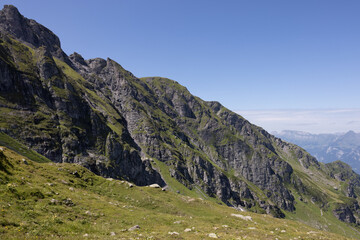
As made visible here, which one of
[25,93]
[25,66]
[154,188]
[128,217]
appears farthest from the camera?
Answer: [25,66]

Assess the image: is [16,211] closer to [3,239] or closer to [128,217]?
[3,239]

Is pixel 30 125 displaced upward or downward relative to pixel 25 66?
downward

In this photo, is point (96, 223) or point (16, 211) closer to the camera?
point (16, 211)

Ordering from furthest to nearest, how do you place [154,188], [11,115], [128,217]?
[11,115]
[154,188]
[128,217]

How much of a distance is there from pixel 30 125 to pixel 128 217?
168 metres

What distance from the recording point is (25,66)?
200 metres

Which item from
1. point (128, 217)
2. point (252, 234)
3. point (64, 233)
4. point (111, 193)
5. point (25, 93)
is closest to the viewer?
point (64, 233)

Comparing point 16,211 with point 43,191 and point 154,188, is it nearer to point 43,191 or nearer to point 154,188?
point 43,191

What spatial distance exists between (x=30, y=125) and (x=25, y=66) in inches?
3216

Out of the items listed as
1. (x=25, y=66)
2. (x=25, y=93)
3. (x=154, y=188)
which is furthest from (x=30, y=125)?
(x=154, y=188)

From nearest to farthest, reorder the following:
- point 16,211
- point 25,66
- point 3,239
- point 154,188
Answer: point 3,239 → point 16,211 → point 154,188 → point 25,66

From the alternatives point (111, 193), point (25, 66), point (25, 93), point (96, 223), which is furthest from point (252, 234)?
point (25, 66)

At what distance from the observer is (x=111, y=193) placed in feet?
156

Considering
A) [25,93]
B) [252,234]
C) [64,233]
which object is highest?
[25,93]
